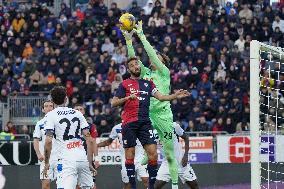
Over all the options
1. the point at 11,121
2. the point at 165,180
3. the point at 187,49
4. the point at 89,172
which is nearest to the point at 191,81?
the point at 187,49

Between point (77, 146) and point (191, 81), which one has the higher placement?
point (191, 81)

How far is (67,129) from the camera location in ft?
43.8

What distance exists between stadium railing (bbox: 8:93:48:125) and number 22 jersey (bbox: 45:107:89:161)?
14.7 metres

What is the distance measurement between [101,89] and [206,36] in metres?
4.04

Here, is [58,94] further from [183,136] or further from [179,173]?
[179,173]

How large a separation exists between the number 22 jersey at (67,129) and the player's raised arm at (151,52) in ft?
7.59

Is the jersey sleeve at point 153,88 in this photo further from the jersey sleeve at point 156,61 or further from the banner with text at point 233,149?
the banner with text at point 233,149

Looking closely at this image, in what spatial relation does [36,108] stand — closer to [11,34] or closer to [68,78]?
[68,78]

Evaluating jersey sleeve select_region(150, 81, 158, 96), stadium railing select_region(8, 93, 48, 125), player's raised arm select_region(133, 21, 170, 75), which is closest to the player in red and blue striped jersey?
jersey sleeve select_region(150, 81, 158, 96)

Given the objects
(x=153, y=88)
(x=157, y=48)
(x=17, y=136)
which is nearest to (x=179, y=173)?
(x=153, y=88)

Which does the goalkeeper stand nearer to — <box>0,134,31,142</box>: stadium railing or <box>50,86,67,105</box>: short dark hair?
<box>50,86,67,105</box>: short dark hair

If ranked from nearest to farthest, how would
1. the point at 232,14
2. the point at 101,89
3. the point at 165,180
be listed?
the point at 165,180 < the point at 101,89 < the point at 232,14

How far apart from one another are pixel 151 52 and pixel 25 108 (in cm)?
1353

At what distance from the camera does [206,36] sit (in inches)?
1156
